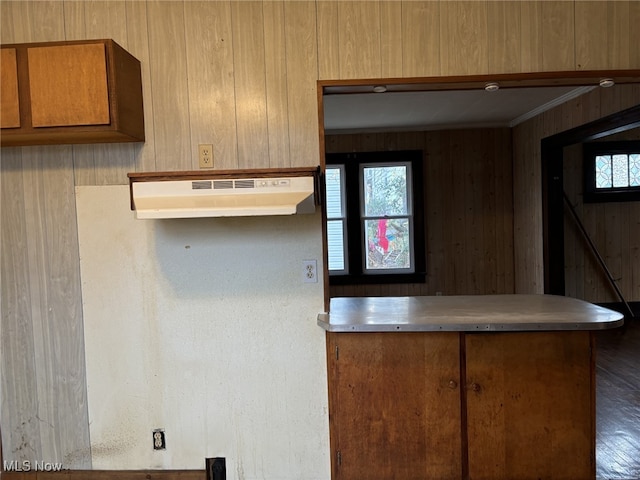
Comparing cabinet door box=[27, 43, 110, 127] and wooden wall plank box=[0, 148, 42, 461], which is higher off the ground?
cabinet door box=[27, 43, 110, 127]

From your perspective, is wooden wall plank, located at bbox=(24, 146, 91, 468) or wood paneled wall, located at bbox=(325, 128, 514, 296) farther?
wood paneled wall, located at bbox=(325, 128, 514, 296)

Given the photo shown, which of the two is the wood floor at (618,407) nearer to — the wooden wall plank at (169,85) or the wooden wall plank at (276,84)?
the wooden wall plank at (276,84)

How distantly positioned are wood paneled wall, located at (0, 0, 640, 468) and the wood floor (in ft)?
6.88

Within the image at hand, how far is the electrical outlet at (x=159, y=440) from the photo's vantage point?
2100mm

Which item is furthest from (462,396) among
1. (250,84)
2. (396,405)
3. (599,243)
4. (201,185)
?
(599,243)

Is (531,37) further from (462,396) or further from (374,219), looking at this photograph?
(374,219)

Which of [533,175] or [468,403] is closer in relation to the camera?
[468,403]

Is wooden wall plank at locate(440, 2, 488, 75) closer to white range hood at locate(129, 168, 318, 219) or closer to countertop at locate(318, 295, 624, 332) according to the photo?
white range hood at locate(129, 168, 318, 219)

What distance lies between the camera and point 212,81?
2.04m

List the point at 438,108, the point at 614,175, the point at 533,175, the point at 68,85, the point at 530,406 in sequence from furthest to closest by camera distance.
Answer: the point at 614,175, the point at 533,175, the point at 438,108, the point at 530,406, the point at 68,85

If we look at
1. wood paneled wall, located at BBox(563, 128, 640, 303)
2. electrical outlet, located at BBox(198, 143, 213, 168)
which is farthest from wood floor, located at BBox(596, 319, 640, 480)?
electrical outlet, located at BBox(198, 143, 213, 168)

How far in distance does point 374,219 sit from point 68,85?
165 inches

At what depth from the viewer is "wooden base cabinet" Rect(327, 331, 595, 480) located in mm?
1884

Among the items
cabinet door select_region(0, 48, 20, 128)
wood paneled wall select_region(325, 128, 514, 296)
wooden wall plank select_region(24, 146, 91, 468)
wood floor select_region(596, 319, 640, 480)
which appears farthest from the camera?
wood paneled wall select_region(325, 128, 514, 296)
